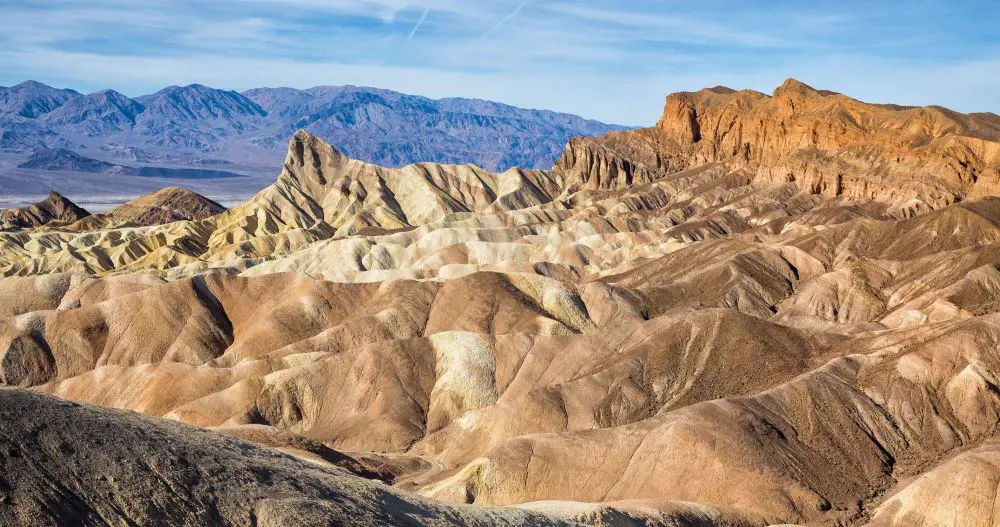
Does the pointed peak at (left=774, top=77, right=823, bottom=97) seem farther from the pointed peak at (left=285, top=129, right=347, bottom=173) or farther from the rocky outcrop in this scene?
the rocky outcrop

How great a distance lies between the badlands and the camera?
107 ft

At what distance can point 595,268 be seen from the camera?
116m

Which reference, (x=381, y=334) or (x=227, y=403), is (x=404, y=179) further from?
(x=227, y=403)

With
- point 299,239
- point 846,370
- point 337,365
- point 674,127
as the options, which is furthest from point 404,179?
point 846,370

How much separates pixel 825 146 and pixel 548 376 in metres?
104

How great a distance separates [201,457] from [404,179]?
15991 centimetres

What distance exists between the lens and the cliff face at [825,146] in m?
130

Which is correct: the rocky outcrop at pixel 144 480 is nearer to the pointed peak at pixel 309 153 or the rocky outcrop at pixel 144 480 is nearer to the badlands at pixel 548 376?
the badlands at pixel 548 376

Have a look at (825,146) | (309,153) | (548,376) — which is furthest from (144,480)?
(309,153)

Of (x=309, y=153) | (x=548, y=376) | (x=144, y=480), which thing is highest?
(x=309, y=153)

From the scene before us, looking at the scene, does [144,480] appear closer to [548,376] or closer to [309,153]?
[548,376]

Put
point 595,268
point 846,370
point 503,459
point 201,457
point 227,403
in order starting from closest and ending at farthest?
1. point 201,457
2. point 503,459
3. point 846,370
4. point 227,403
5. point 595,268

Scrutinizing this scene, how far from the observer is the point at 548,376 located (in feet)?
227

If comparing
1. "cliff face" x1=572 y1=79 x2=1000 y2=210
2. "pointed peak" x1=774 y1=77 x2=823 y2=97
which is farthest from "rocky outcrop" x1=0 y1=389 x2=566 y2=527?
"pointed peak" x1=774 y1=77 x2=823 y2=97
